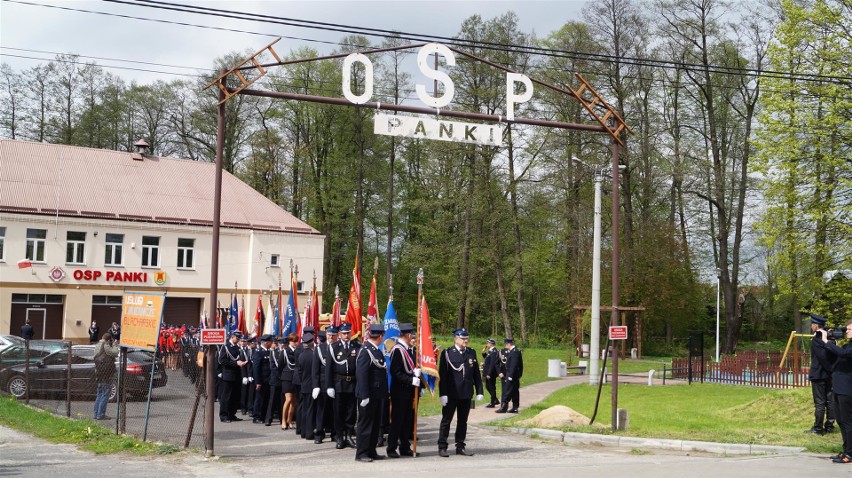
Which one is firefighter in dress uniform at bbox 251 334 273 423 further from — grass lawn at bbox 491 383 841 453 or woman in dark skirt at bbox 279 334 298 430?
grass lawn at bbox 491 383 841 453

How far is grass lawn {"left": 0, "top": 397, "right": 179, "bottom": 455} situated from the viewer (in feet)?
43.3

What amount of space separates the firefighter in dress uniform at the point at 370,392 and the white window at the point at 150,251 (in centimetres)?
3389

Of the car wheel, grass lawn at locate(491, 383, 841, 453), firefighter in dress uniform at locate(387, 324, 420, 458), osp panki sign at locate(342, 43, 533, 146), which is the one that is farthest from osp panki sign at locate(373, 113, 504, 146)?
the car wheel

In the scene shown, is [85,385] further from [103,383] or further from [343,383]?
[343,383]

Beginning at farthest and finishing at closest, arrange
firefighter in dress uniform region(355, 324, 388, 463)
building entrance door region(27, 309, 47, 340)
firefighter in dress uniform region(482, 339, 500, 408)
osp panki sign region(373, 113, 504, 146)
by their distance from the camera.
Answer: building entrance door region(27, 309, 47, 340), firefighter in dress uniform region(482, 339, 500, 408), osp panki sign region(373, 113, 504, 146), firefighter in dress uniform region(355, 324, 388, 463)

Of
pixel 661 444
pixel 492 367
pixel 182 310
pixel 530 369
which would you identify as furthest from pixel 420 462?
pixel 182 310

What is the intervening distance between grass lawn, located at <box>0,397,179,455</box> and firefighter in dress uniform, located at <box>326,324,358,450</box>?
2.65 meters

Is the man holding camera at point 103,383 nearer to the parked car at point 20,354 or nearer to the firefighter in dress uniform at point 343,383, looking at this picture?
the parked car at point 20,354

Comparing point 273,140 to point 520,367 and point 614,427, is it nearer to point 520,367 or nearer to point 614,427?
point 520,367

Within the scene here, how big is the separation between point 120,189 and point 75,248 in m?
4.50

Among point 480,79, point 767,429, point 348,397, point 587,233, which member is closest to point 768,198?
point 587,233

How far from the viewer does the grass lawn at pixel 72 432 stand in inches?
520

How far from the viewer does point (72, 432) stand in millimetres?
14664

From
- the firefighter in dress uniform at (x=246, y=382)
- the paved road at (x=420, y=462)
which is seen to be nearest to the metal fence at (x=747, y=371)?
the paved road at (x=420, y=462)
